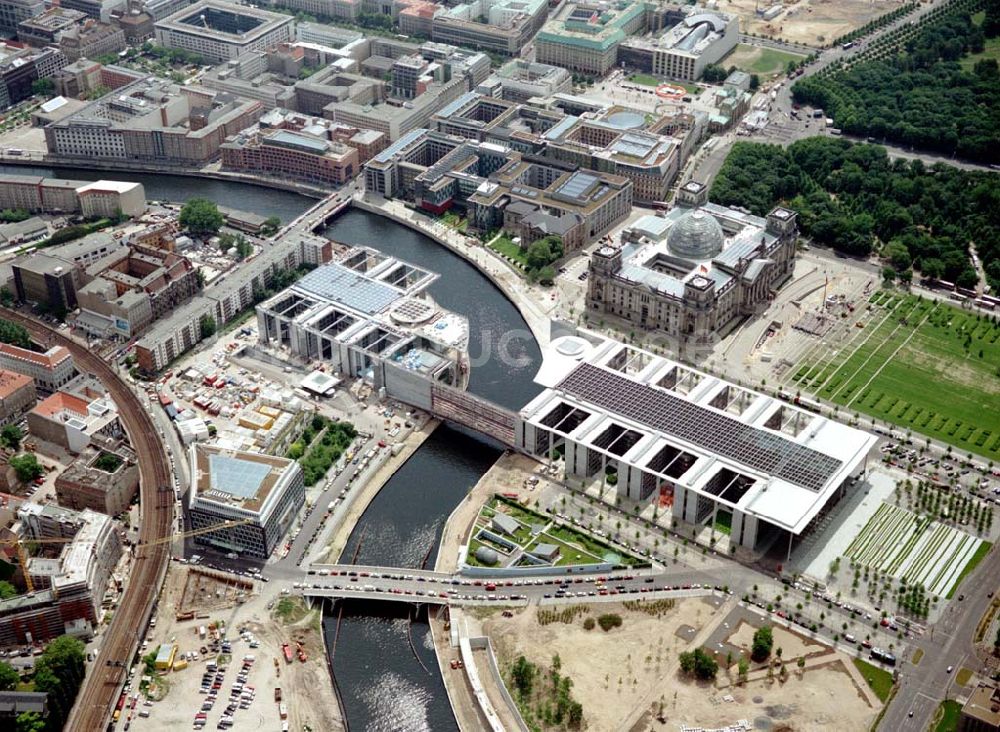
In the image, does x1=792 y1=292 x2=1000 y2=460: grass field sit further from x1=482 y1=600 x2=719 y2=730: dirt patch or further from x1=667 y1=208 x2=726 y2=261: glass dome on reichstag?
x1=482 y1=600 x2=719 y2=730: dirt patch

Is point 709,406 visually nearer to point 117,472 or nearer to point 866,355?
point 866,355

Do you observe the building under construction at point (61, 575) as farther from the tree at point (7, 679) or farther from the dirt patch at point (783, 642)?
the dirt patch at point (783, 642)

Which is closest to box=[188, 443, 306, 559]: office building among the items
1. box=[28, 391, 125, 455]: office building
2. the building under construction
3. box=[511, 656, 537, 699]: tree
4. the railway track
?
the railway track

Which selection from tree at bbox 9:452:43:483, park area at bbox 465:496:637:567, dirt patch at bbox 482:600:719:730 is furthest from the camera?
tree at bbox 9:452:43:483

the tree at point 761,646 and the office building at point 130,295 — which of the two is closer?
the tree at point 761,646

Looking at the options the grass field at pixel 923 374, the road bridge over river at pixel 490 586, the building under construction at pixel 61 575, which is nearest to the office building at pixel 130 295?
the building under construction at pixel 61 575

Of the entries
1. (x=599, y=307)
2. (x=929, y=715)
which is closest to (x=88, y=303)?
(x=599, y=307)

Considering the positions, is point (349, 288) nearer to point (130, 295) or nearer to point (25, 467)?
point (130, 295)
